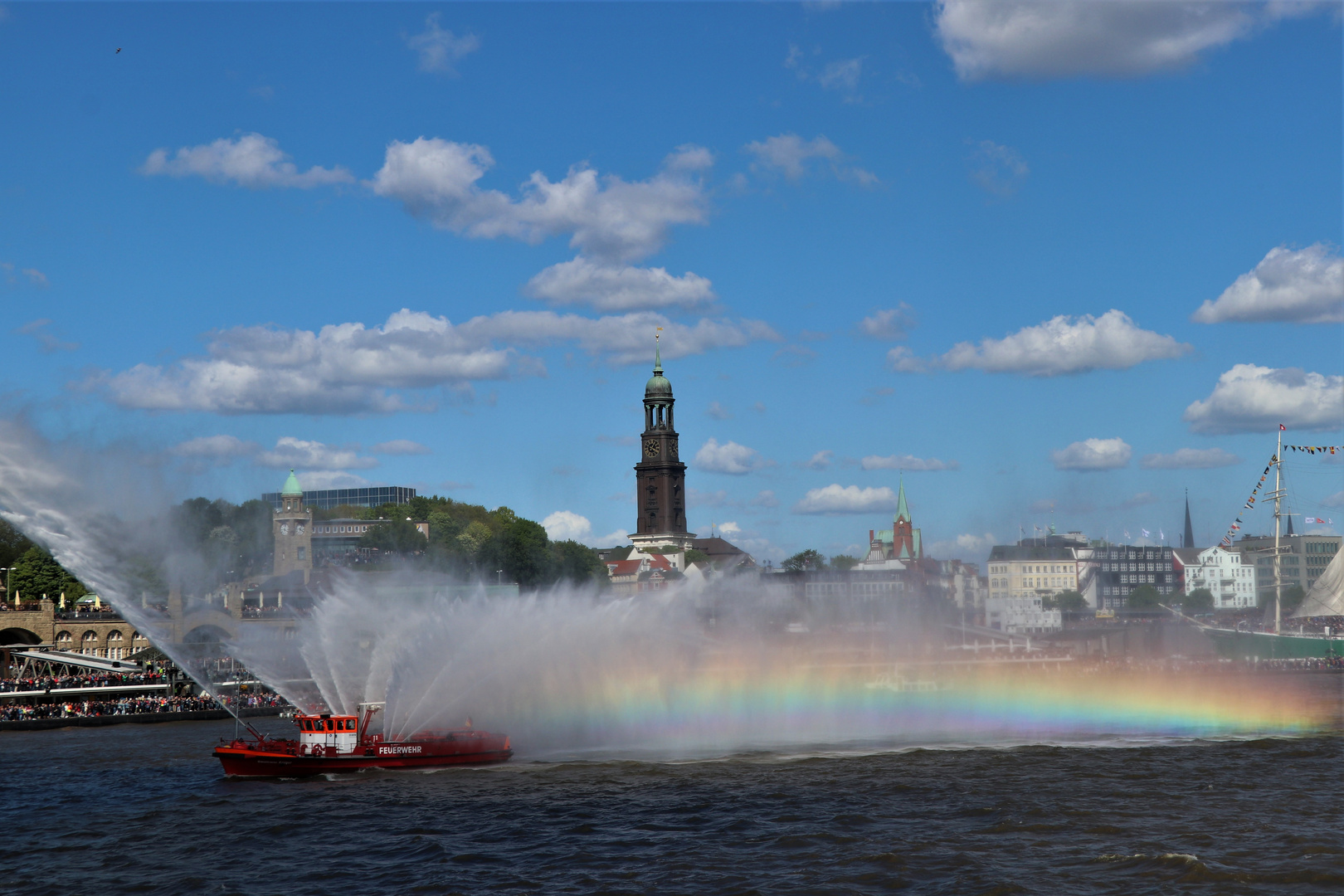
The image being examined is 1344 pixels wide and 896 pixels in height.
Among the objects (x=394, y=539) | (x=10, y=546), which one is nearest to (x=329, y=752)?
(x=394, y=539)

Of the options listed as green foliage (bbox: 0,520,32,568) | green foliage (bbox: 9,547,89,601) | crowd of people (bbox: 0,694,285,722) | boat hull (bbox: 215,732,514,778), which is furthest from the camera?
green foliage (bbox: 0,520,32,568)

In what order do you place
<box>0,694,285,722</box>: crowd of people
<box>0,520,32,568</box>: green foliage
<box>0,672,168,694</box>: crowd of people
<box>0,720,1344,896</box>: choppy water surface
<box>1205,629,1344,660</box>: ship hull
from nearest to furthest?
<box>0,720,1344,896</box>: choppy water surface
<box>0,694,285,722</box>: crowd of people
<box>0,672,168,694</box>: crowd of people
<box>0,520,32,568</box>: green foliage
<box>1205,629,1344,660</box>: ship hull

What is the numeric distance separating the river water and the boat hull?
31.2 inches

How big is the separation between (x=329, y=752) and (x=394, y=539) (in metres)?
123

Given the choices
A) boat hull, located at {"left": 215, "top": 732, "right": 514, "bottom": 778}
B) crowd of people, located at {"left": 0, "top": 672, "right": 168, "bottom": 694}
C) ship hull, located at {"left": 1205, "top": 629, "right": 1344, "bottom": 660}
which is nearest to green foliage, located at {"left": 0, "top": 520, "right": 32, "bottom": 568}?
crowd of people, located at {"left": 0, "top": 672, "right": 168, "bottom": 694}

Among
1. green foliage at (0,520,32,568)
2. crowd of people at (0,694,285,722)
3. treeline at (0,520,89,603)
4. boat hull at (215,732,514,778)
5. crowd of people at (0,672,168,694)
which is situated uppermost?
green foliage at (0,520,32,568)

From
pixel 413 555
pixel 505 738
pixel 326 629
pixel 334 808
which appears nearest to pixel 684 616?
pixel 505 738

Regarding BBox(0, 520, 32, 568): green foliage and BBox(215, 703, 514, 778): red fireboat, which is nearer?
BBox(215, 703, 514, 778): red fireboat

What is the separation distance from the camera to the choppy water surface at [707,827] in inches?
1478

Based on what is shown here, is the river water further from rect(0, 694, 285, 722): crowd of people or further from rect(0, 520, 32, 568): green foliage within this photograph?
rect(0, 520, 32, 568): green foliage

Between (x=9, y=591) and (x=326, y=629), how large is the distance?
106m

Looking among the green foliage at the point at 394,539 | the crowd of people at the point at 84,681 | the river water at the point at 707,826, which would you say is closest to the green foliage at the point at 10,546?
the green foliage at the point at 394,539

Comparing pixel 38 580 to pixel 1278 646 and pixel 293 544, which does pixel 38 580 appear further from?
pixel 1278 646

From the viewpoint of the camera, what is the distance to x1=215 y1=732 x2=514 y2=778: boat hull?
56250mm
